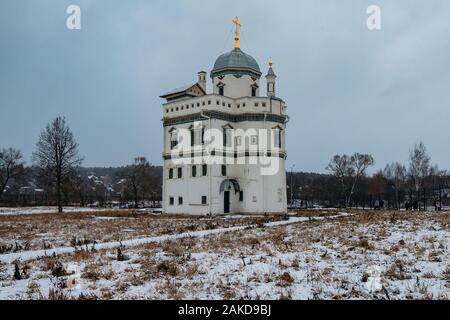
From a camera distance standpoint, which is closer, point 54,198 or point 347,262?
point 347,262

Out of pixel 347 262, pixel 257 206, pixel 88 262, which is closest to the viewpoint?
pixel 347 262

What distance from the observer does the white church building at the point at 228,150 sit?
42.9 meters

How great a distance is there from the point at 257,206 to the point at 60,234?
24387mm

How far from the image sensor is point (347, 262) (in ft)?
37.4

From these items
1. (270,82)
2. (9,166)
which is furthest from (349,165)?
(9,166)

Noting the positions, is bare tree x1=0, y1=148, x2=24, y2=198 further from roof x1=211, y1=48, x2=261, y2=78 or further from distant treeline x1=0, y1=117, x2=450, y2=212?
roof x1=211, y1=48, x2=261, y2=78

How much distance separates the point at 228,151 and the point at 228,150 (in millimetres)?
116

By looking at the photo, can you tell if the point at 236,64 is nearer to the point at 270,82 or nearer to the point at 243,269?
the point at 270,82

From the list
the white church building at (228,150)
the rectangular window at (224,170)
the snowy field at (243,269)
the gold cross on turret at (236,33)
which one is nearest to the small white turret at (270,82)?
the white church building at (228,150)

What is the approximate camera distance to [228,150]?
1738 inches

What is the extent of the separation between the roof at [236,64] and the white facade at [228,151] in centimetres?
12

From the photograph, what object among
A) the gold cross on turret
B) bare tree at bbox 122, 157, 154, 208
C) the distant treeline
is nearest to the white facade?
the gold cross on turret

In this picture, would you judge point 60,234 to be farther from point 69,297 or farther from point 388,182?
point 388,182
